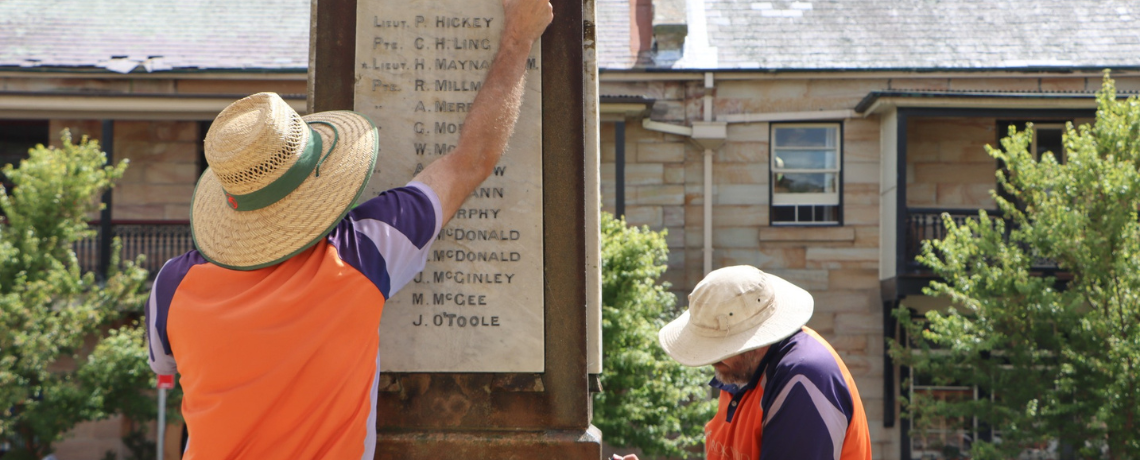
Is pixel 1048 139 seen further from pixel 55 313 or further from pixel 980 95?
pixel 55 313

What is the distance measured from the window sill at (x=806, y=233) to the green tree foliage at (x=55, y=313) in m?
9.59

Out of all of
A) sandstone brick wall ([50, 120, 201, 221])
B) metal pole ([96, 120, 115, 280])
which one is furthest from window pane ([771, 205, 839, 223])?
metal pole ([96, 120, 115, 280])

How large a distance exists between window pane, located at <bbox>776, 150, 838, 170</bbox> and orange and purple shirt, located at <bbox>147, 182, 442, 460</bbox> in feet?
50.1

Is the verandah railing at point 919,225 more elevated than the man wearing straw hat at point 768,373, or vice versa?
the verandah railing at point 919,225

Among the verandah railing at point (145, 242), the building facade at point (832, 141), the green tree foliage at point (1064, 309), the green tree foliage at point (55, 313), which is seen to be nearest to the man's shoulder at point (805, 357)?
the green tree foliage at point (1064, 309)

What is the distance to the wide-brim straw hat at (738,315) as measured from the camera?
9.91 feet

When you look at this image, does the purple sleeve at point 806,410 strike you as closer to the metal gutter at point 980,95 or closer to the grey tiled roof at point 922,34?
the metal gutter at point 980,95

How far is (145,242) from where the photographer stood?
58.1 ft

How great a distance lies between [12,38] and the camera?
17.9 meters

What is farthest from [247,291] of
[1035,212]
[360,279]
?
[1035,212]

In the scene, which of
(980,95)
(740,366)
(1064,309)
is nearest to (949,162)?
(980,95)

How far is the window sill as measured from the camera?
17062 mm

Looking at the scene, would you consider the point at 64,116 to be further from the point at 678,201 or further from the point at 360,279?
the point at 360,279

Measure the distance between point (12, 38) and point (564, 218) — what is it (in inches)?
699
